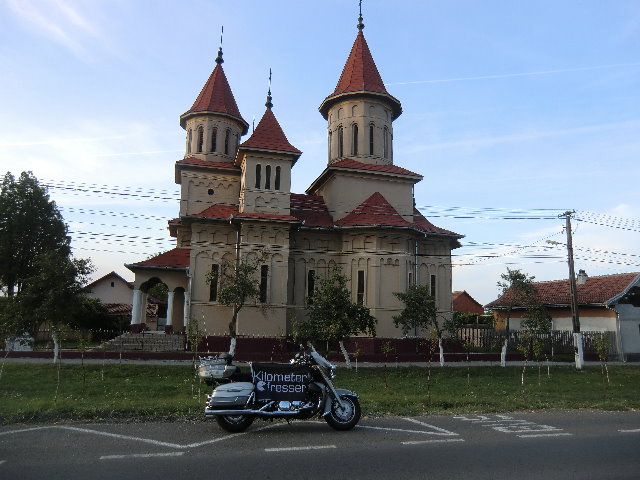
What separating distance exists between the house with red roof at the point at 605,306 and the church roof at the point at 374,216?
25.2 feet

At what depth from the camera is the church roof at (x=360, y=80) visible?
3494 centimetres

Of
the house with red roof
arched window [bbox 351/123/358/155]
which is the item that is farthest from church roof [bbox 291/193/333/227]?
the house with red roof

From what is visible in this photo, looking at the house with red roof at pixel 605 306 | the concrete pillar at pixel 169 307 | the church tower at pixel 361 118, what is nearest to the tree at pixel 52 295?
the concrete pillar at pixel 169 307

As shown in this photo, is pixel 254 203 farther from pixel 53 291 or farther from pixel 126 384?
pixel 126 384

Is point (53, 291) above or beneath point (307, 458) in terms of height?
above

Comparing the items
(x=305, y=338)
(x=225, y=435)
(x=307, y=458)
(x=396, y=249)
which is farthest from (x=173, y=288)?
(x=307, y=458)

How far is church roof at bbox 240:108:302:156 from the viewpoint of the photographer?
3069 cm

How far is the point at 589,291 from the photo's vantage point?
32.2m

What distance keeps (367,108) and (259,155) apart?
9.08 m

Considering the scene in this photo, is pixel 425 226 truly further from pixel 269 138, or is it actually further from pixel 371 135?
pixel 269 138

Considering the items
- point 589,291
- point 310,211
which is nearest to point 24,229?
point 310,211

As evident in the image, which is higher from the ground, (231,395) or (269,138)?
(269,138)

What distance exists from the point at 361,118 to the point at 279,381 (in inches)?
1116

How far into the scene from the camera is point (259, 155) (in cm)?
3056
